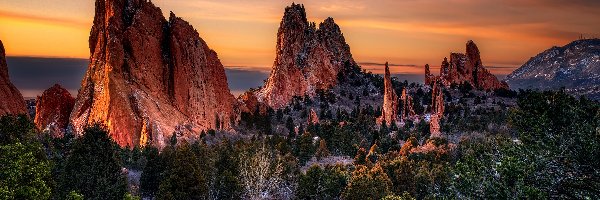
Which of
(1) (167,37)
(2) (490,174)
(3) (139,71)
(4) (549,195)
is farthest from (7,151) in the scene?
(1) (167,37)

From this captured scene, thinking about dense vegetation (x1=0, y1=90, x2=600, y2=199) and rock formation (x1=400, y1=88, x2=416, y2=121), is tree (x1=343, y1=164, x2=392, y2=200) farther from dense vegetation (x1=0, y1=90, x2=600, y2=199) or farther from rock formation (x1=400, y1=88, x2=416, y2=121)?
rock formation (x1=400, y1=88, x2=416, y2=121)

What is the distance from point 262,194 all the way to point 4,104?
199 feet

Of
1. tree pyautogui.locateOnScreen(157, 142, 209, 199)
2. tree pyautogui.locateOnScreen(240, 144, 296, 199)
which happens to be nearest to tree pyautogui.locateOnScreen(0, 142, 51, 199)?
tree pyautogui.locateOnScreen(157, 142, 209, 199)

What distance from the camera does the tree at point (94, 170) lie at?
39156 mm

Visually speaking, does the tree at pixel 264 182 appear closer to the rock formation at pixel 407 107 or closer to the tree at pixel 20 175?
the tree at pixel 20 175

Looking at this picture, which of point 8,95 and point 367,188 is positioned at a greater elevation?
point 8,95

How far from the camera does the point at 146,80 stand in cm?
15275

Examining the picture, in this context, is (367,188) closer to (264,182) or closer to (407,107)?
(264,182)

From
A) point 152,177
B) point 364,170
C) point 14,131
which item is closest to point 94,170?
point 14,131

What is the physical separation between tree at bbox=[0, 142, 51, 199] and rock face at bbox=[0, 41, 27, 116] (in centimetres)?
8218

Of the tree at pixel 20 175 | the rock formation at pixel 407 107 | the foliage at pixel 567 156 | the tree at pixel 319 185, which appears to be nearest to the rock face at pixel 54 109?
the tree at pixel 319 185

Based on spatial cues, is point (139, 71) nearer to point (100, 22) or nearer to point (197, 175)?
point (100, 22)

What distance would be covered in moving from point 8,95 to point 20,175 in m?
89.8

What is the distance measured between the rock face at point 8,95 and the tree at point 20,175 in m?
82.2
